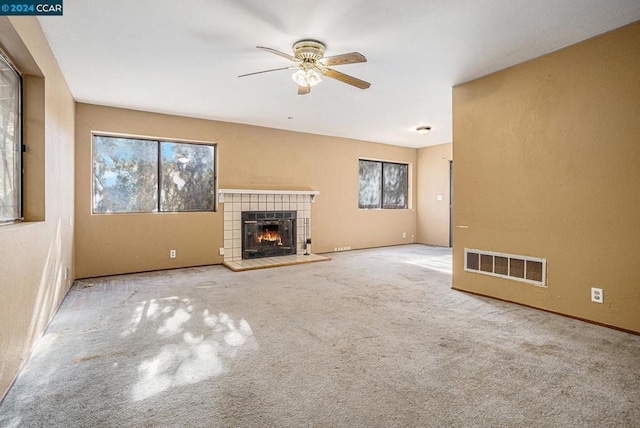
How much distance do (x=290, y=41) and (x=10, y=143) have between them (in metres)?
2.24

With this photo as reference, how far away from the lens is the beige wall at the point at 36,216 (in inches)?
72.8

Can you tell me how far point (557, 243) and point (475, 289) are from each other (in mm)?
998

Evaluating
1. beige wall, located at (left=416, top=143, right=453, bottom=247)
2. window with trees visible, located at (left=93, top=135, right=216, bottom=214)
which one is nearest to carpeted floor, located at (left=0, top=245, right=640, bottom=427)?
window with trees visible, located at (left=93, top=135, right=216, bottom=214)

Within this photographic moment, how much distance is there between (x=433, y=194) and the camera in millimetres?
7828

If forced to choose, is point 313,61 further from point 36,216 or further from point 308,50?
point 36,216

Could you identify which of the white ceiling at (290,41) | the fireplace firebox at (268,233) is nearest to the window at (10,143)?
the white ceiling at (290,41)

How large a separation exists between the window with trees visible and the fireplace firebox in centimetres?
74

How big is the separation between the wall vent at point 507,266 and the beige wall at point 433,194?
400cm

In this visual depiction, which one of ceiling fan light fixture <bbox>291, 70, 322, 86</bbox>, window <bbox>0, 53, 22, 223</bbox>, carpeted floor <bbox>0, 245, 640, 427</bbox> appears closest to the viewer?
carpeted floor <bbox>0, 245, 640, 427</bbox>

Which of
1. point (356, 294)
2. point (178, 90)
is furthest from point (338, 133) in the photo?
point (356, 294)

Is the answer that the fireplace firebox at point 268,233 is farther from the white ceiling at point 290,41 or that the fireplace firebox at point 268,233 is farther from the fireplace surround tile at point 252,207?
the white ceiling at point 290,41

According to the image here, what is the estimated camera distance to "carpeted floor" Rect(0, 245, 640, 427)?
1611mm

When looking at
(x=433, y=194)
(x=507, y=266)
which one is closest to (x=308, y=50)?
(x=507, y=266)

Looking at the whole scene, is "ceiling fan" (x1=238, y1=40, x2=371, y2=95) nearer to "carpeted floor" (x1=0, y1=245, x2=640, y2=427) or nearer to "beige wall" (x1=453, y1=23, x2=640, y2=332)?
"beige wall" (x1=453, y1=23, x2=640, y2=332)
